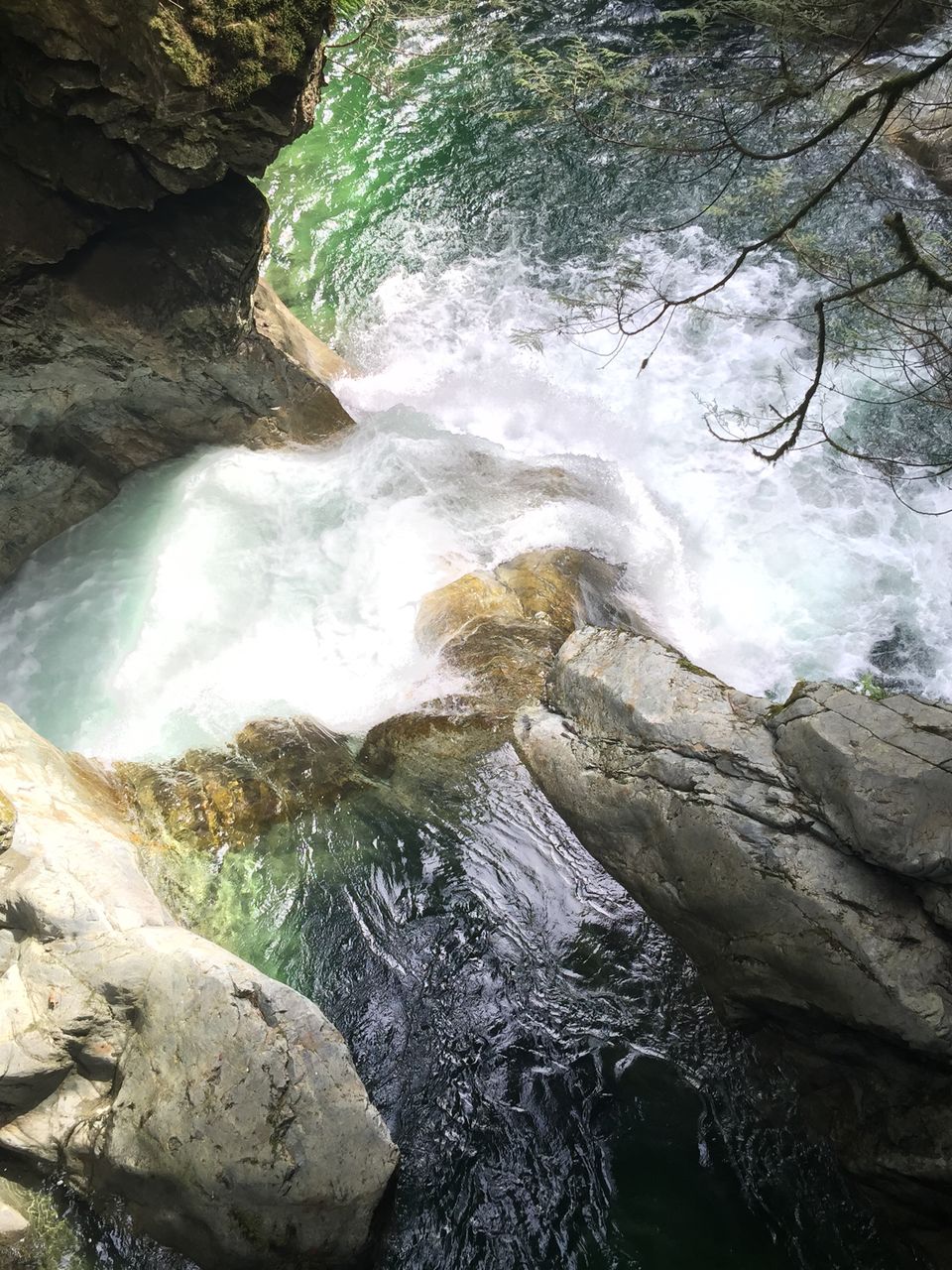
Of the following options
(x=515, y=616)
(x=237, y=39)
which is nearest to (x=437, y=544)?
(x=515, y=616)

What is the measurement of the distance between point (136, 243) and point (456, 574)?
3.34m

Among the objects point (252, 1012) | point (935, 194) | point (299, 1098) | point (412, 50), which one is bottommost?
point (935, 194)

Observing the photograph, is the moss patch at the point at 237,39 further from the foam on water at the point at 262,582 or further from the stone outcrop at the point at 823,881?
the stone outcrop at the point at 823,881

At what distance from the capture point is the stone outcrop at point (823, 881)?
3.90 meters

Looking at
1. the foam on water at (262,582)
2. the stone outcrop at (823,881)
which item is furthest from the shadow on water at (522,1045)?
the foam on water at (262,582)

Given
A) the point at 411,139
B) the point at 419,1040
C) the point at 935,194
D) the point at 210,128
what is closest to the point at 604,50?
the point at 411,139

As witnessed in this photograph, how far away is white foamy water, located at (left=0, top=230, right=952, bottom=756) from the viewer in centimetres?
647

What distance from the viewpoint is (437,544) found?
7.39 metres

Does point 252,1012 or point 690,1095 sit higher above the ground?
point 252,1012

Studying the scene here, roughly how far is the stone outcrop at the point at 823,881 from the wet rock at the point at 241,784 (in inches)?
74.1

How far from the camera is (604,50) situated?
33.6 feet

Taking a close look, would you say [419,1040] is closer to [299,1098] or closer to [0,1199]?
[299,1098]

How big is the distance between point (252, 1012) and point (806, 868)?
2648mm

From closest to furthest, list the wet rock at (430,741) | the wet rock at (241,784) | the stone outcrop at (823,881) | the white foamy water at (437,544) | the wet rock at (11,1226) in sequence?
the wet rock at (11,1226) → the stone outcrop at (823,881) → the wet rock at (241,784) → the wet rock at (430,741) → the white foamy water at (437,544)
